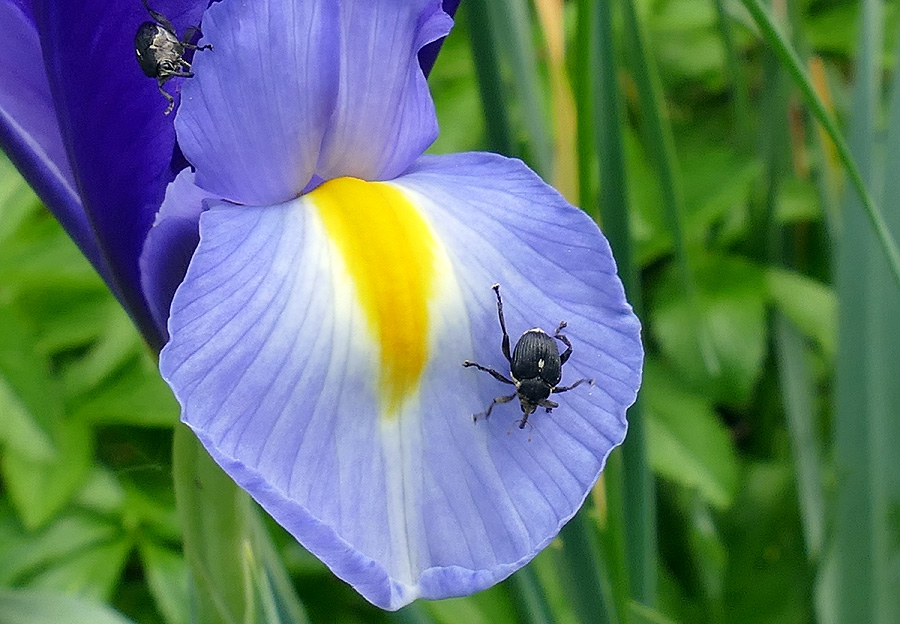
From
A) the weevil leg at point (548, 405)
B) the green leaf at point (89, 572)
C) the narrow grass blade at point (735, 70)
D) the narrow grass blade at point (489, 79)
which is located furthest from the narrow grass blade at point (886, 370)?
the green leaf at point (89, 572)

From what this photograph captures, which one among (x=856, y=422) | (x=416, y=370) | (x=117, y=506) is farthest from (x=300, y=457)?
(x=117, y=506)

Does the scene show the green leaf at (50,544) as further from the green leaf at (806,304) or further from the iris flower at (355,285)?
the green leaf at (806,304)

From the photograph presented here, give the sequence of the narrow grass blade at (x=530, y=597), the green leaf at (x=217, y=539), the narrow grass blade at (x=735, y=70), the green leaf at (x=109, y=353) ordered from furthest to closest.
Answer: the green leaf at (x=109, y=353) → the narrow grass blade at (x=735, y=70) → the narrow grass blade at (x=530, y=597) → the green leaf at (x=217, y=539)

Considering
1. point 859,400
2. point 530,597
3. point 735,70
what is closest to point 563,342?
point 530,597

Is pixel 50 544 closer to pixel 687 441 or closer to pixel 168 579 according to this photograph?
pixel 168 579

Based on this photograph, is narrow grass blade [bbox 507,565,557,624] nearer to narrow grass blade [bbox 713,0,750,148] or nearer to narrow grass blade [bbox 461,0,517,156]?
narrow grass blade [bbox 461,0,517,156]

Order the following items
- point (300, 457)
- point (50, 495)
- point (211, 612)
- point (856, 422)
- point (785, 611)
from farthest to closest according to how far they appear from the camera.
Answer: point (785, 611), point (50, 495), point (856, 422), point (211, 612), point (300, 457)

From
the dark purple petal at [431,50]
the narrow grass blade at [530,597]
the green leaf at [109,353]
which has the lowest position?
the narrow grass blade at [530,597]

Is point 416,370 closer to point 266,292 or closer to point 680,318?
point 266,292
